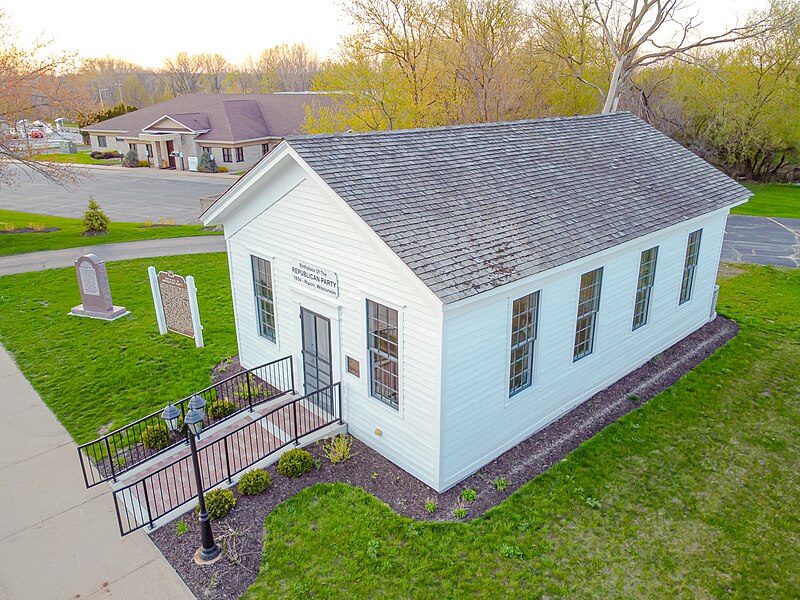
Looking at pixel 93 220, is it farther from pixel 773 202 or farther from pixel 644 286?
pixel 773 202

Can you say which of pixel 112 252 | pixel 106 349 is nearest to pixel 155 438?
pixel 106 349

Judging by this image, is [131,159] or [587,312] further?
[131,159]

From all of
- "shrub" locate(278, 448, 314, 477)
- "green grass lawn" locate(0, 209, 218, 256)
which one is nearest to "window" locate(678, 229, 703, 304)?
"shrub" locate(278, 448, 314, 477)

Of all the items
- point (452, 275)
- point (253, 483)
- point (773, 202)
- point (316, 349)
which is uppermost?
point (452, 275)

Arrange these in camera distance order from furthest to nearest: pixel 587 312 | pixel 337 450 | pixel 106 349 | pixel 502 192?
pixel 106 349, pixel 587 312, pixel 502 192, pixel 337 450

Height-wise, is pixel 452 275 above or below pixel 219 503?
above

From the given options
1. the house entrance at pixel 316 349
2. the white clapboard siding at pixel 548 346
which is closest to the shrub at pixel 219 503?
the house entrance at pixel 316 349
